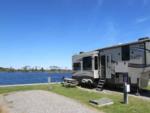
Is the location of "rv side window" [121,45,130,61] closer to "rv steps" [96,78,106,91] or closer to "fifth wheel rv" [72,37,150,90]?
"fifth wheel rv" [72,37,150,90]

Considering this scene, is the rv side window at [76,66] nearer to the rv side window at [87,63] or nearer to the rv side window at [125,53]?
the rv side window at [87,63]

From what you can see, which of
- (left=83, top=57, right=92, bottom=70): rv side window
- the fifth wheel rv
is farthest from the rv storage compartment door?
(left=83, top=57, right=92, bottom=70): rv side window

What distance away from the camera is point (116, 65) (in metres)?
18.5

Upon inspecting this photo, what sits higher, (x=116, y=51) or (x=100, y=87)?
(x=116, y=51)

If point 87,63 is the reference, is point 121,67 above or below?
below

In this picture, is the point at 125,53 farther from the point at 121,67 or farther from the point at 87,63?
the point at 87,63

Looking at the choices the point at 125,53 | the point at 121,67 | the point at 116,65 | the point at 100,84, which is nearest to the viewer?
the point at 125,53

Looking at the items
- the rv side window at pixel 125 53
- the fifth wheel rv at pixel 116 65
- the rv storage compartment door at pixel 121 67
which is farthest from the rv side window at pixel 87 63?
the rv side window at pixel 125 53

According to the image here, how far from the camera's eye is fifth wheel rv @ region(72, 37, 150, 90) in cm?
1603

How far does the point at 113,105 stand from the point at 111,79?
23.7 ft

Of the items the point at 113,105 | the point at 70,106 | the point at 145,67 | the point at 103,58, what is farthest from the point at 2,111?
the point at 103,58

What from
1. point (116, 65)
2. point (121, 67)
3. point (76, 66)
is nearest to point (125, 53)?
point (121, 67)

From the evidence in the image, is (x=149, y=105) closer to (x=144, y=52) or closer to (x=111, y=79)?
(x=144, y=52)

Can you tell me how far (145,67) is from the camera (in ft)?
51.4
